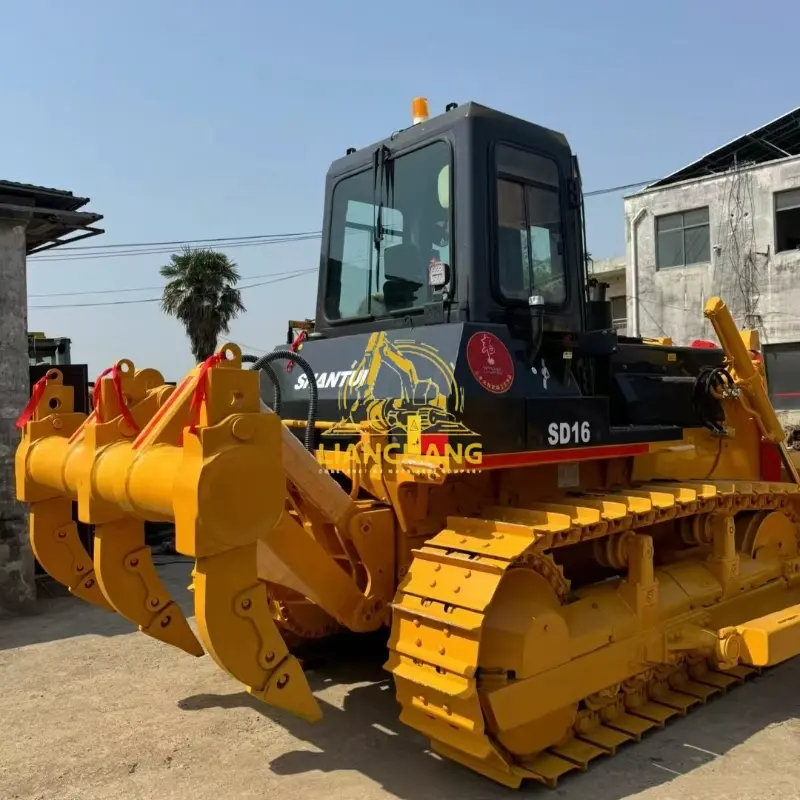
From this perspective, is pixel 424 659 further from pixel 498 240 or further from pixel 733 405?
pixel 733 405

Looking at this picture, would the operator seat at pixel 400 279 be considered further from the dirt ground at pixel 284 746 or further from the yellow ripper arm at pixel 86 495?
the dirt ground at pixel 284 746

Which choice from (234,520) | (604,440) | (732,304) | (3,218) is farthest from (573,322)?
(732,304)

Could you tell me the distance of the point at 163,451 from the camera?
331 cm

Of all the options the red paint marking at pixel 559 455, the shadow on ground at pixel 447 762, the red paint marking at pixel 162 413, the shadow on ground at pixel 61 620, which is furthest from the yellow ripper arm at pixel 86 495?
the shadow on ground at pixel 61 620

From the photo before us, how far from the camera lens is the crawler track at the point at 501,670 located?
3387 mm

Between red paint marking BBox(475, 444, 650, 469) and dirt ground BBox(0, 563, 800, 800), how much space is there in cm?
146

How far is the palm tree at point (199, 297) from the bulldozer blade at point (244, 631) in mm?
23391

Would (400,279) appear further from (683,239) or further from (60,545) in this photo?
(683,239)

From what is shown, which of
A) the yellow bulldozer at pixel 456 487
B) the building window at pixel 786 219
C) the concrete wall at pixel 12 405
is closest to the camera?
the yellow bulldozer at pixel 456 487

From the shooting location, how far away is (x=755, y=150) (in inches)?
829

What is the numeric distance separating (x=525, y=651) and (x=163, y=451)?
5.90ft

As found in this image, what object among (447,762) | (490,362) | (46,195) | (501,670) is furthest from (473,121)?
(46,195)

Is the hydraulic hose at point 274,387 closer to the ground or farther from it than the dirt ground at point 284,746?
farther from it

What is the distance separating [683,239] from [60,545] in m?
19.4
